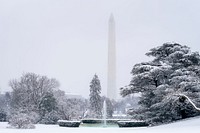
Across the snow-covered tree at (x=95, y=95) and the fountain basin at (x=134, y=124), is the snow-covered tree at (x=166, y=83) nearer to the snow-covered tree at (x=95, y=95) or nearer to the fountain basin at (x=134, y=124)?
the fountain basin at (x=134, y=124)

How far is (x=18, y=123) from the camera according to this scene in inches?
865

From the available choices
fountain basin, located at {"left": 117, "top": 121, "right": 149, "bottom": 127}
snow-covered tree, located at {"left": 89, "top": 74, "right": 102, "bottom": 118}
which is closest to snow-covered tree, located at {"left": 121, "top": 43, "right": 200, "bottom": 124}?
fountain basin, located at {"left": 117, "top": 121, "right": 149, "bottom": 127}

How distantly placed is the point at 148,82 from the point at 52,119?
1459 cm

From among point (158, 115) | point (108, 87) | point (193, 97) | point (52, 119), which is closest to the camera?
point (193, 97)

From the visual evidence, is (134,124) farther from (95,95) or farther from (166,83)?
(95,95)

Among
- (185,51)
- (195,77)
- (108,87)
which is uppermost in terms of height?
(108,87)

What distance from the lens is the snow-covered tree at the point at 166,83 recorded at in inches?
770

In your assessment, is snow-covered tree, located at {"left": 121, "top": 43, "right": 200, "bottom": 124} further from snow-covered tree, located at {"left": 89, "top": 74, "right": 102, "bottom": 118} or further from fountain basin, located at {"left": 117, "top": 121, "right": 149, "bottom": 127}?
snow-covered tree, located at {"left": 89, "top": 74, "right": 102, "bottom": 118}

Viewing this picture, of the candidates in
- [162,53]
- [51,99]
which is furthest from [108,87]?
[162,53]

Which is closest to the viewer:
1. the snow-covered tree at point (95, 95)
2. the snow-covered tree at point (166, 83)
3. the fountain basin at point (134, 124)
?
the snow-covered tree at point (166, 83)

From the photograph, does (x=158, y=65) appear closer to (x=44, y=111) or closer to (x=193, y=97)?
(x=193, y=97)

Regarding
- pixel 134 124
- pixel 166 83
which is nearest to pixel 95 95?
pixel 134 124

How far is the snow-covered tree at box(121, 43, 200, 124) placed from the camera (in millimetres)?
19562

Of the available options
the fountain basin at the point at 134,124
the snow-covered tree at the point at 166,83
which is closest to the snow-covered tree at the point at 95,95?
the fountain basin at the point at 134,124
